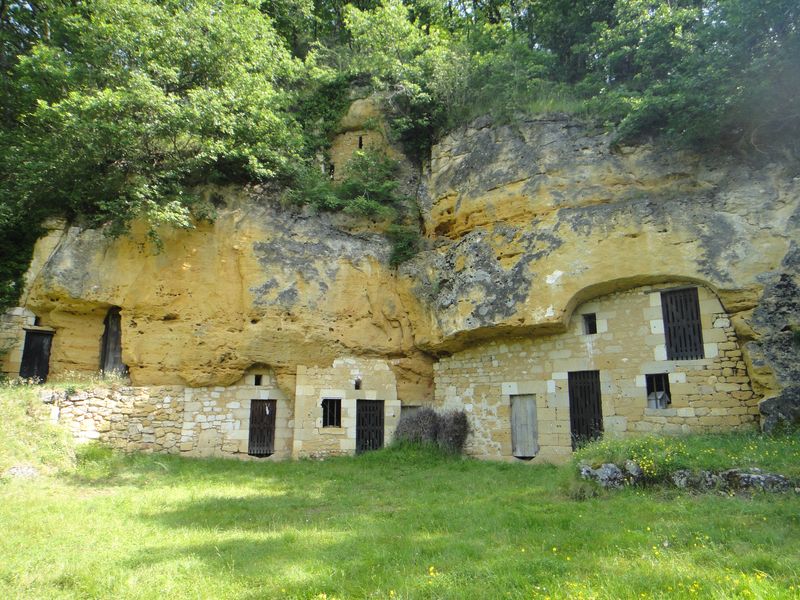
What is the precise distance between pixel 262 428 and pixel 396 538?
26.5 feet

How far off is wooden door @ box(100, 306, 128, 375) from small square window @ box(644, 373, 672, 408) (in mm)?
12417

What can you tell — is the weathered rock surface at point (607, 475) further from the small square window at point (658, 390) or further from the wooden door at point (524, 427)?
the wooden door at point (524, 427)

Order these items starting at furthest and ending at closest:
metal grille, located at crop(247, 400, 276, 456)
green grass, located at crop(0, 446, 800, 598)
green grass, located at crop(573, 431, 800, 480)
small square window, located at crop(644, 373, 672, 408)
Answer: metal grille, located at crop(247, 400, 276, 456) → small square window, located at crop(644, 373, 672, 408) → green grass, located at crop(573, 431, 800, 480) → green grass, located at crop(0, 446, 800, 598)

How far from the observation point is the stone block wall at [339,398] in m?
13.1

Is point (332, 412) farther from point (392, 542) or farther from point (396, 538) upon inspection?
point (392, 542)

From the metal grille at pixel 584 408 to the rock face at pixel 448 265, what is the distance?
130cm

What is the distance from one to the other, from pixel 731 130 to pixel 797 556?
9.03 metres

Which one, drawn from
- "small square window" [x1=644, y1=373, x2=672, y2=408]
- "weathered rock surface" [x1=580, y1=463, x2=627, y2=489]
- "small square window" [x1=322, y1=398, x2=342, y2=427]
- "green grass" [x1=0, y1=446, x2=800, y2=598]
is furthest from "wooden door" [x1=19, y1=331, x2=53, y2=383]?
"small square window" [x1=644, y1=373, x2=672, y2=408]

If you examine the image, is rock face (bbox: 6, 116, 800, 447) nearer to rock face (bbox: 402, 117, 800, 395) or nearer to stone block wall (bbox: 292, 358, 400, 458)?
rock face (bbox: 402, 117, 800, 395)

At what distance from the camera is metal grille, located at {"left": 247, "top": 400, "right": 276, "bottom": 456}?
13195 millimetres

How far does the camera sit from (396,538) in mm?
6062

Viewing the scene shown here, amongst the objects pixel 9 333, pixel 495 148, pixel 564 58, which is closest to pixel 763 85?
pixel 495 148

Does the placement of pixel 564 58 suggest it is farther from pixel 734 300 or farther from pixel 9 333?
pixel 9 333

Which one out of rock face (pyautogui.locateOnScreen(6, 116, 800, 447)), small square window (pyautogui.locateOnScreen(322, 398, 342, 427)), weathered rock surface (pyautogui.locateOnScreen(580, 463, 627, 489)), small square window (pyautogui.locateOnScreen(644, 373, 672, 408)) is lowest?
weathered rock surface (pyautogui.locateOnScreen(580, 463, 627, 489))
